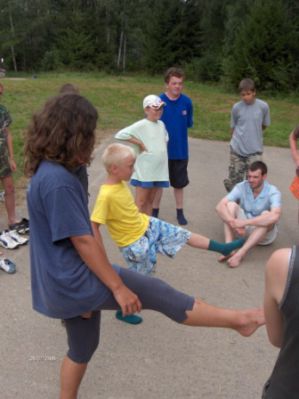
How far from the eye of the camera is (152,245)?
11.7 ft

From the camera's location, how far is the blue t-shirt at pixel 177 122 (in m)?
5.52

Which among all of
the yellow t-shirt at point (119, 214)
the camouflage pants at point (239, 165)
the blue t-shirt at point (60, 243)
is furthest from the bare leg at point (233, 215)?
the blue t-shirt at point (60, 243)

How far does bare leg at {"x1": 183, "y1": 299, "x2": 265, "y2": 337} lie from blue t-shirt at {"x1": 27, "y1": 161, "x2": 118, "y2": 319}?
47 centimetres

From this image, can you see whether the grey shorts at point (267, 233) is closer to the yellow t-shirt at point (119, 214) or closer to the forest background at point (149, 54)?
the yellow t-shirt at point (119, 214)

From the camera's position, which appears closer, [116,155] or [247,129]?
[116,155]

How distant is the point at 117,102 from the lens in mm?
17156

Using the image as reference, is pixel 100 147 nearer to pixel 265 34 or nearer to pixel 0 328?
pixel 0 328

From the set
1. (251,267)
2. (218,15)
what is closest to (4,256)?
(251,267)

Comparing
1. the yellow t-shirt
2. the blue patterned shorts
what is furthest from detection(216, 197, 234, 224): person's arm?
the yellow t-shirt

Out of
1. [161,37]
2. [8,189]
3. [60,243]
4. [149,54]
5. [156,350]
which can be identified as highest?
[60,243]

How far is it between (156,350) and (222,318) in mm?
1036

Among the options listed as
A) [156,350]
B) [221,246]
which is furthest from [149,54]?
Result: [156,350]

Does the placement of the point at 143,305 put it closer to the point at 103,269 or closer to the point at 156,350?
the point at 103,269

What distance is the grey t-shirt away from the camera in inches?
236
